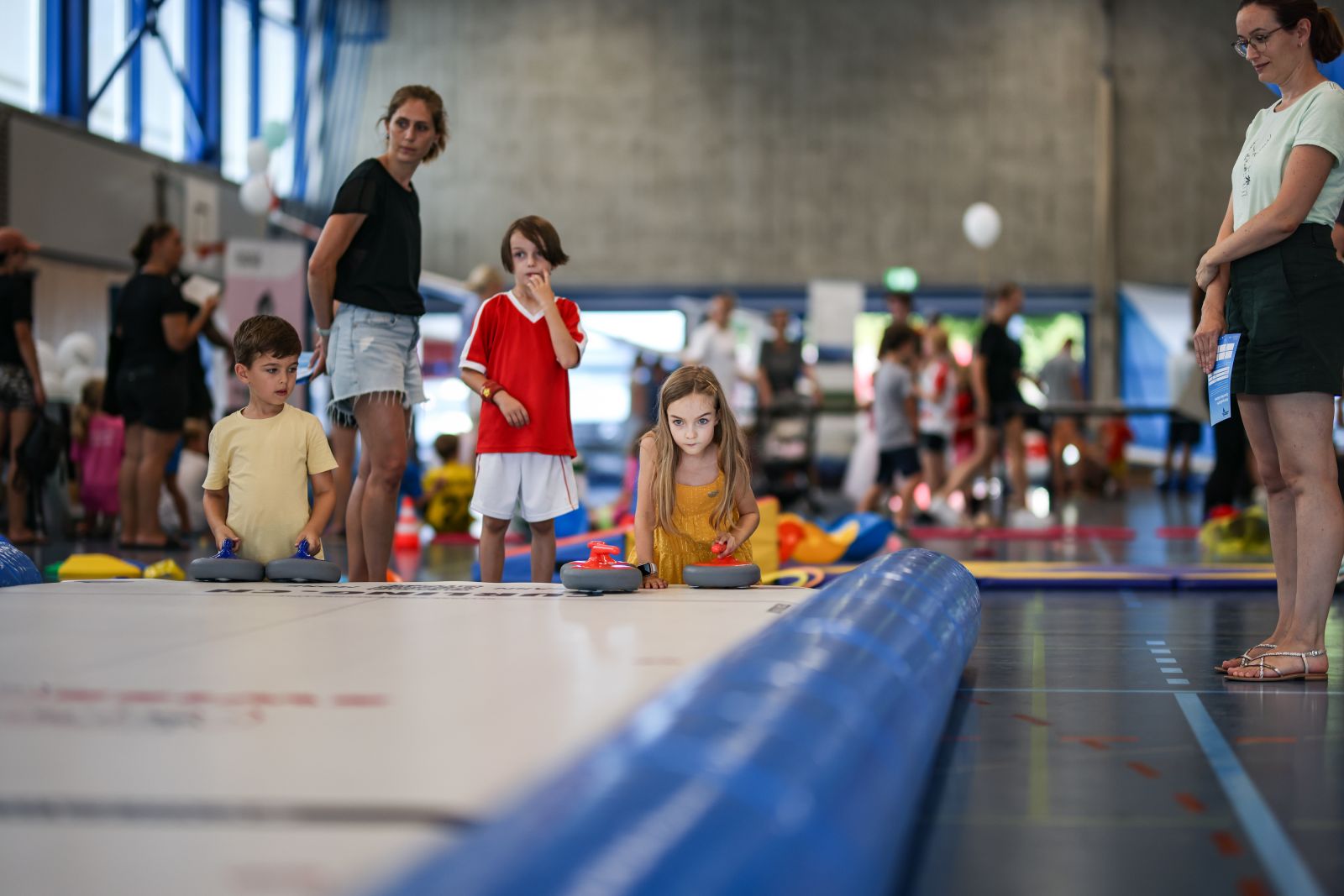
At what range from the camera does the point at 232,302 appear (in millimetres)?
9570

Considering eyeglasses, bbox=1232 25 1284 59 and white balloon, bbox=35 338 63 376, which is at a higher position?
eyeglasses, bbox=1232 25 1284 59

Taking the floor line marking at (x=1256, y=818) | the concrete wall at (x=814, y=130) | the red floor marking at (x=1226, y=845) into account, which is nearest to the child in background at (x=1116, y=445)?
the concrete wall at (x=814, y=130)

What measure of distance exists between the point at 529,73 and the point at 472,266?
2.80 meters

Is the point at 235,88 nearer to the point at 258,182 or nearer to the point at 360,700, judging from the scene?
the point at 258,182

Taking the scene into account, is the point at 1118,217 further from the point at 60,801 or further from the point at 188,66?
the point at 60,801

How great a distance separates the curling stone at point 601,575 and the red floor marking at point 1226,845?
5.50ft

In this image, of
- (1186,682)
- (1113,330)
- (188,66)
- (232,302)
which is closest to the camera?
(1186,682)

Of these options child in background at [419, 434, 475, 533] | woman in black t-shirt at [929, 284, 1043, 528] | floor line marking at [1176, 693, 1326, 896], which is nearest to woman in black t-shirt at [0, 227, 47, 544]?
child in background at [419, 434, 475, 533]

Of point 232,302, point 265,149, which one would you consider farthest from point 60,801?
point 265,149

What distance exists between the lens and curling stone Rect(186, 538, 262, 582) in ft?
11.7

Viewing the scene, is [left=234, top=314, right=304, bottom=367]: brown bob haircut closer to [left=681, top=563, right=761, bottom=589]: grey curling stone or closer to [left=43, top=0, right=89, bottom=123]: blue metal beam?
[left=681, top=563, right=761, bottom=589]: grey curling stone

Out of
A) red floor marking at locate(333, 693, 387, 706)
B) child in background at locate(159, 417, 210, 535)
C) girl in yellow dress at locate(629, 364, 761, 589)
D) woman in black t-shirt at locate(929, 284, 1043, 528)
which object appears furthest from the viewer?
woman in black t-shirt at locate(929, 284, 1043, 528)

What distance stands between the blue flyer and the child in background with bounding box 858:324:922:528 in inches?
219

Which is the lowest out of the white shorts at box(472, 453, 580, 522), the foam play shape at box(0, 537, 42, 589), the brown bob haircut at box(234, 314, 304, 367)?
the foam play shape at box(0, 537, 42, 589)
